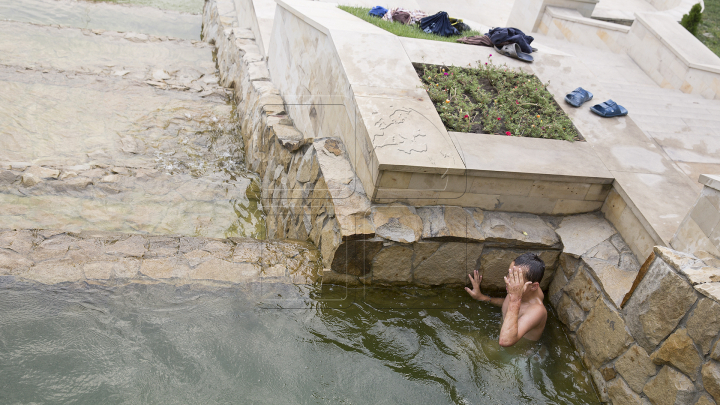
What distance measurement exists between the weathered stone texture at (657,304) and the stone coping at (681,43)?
19.0 ft

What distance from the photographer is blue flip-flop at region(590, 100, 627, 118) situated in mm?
5285

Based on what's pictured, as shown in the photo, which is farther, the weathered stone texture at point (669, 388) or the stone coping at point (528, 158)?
the stone coping at point (528, 158)

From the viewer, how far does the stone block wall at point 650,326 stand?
2836mm

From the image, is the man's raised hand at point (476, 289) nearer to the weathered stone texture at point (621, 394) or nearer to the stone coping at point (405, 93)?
the stone coping at point (405, 93)

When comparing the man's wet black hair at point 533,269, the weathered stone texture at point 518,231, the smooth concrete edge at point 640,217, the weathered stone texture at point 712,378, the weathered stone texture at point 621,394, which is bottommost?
the weathered stone texture at point 621,394

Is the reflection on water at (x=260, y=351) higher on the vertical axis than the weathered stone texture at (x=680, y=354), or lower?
lower

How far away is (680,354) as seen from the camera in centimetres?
297

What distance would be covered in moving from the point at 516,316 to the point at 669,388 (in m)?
1.02

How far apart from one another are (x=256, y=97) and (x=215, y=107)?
1337 mm

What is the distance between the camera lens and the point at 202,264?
3.94 meters

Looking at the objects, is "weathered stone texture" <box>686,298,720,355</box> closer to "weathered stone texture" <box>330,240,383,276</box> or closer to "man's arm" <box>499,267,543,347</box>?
"man's arm" <box>499,267,543,347</box>

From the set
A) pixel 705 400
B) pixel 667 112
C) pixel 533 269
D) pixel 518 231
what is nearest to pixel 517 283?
pixel 533 269

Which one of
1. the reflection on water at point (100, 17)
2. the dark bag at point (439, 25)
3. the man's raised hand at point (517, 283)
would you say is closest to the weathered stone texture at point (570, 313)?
the man's raised hand at point (517, 283)

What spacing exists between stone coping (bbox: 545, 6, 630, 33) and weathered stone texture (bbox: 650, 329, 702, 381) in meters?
7.52
